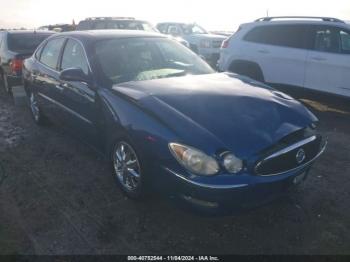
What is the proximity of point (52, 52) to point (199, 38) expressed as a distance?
10.4 metres

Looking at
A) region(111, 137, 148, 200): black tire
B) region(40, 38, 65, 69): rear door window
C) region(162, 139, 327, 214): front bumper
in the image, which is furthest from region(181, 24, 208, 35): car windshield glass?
region(162, 139, 327, 214): front bumper

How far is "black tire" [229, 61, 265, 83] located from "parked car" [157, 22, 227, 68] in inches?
219

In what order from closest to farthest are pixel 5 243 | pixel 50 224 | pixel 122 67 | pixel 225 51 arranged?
pixel 5 243 < pixel 50 224 < pixel 122 67 < pixel 225 51

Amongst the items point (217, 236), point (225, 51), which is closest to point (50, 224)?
point (217, 236)

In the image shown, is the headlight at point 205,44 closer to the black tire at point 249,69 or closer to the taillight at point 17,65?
the black tire at point 249,69

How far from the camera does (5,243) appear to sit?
341 centimetres

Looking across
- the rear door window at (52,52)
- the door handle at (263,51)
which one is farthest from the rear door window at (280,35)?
the rear door window at (52,52)

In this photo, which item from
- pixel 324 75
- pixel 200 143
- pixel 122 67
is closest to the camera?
pixel 200 143

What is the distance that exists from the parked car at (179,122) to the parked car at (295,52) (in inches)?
126

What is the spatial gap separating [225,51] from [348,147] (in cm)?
413

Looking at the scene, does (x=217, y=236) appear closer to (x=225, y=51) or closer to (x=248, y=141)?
(x=248, y=141)

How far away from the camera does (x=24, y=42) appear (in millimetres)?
9328

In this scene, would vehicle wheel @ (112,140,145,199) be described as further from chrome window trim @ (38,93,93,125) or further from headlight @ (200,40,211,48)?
headlight @ (200,40,211,48)

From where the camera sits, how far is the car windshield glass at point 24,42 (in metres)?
9.10
